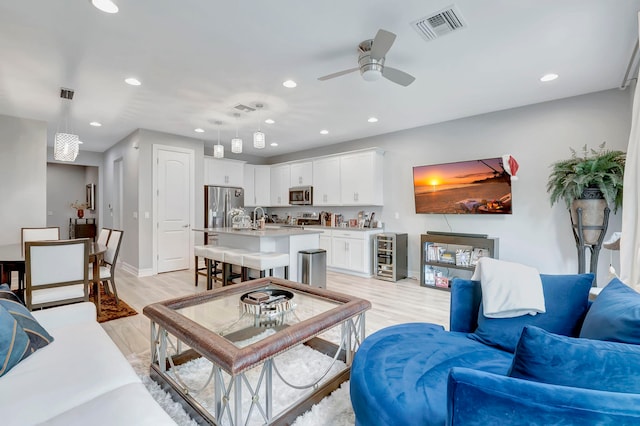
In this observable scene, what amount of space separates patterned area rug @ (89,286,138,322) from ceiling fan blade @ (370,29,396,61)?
373 centimetres

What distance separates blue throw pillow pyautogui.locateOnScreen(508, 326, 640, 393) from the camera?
32.9 inches

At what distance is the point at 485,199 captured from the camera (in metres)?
4.44

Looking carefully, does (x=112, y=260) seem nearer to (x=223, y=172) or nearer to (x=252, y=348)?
(x=252, y=348)

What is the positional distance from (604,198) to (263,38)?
394 cm

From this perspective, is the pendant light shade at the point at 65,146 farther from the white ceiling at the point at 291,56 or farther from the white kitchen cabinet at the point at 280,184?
the white kitchen cabinet at the point at 280,184

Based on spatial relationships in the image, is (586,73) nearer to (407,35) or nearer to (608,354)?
(407,35)

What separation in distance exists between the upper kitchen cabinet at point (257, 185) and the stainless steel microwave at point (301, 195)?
2.86ft

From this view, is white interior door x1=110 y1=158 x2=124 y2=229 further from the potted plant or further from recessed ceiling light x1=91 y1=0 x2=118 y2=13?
the potted plant

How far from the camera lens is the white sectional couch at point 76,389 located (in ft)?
3.76

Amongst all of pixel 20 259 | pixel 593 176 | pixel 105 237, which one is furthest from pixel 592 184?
pixel 105 237

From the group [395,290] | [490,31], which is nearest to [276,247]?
[395,290]

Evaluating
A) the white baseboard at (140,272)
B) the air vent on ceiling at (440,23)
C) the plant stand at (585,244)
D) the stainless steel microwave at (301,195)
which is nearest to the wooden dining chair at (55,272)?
the white baseboard at (140,272)

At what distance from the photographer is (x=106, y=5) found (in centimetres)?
212

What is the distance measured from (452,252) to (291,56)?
148 inches
